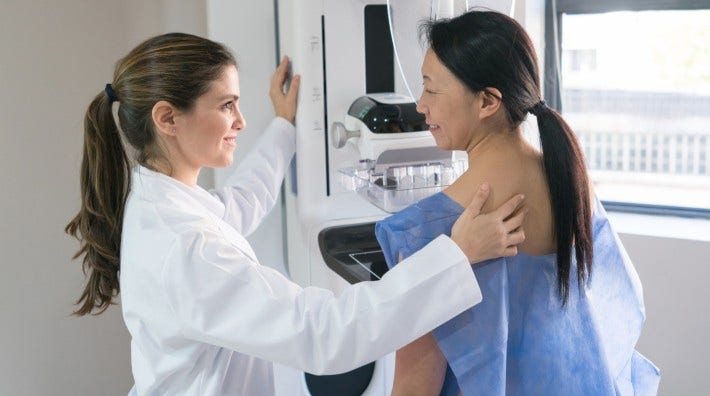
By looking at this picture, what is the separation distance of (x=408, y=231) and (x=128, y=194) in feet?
1.68

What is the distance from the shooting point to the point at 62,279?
2178 mm

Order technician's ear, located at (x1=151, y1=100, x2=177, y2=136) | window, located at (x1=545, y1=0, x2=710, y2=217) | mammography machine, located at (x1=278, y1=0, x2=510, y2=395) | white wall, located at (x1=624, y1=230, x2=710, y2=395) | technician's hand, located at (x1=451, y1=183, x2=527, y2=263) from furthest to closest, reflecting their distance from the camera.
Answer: window, located at (x1=545, y1=0, x2=710, y2=217), white wall, located at (x1=624, y1=230, x2=710, y2=395), mammography machine, located at (x1=278, y1=0, x2=510, y2=395), technician's ear, located at (x1=151, y1=100, x2=177, y2=136), technician's hand, located at (x1=451, y1=183, x2=527, y2=263)

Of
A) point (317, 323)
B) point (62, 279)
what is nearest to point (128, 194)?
point (317, 323)

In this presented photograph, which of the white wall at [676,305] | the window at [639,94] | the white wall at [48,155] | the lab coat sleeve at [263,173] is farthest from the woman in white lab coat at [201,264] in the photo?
the window at [639,94]

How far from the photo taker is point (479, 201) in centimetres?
118

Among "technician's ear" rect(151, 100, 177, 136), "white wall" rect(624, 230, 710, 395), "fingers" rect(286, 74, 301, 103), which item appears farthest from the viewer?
"white wall" rect(624, 230, 710, 395)

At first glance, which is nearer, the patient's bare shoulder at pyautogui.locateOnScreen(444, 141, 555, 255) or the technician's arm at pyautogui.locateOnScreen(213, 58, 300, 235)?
the patient's bare shoulder at pyautogui.locateOnScreen(444, 141, 555, 255)

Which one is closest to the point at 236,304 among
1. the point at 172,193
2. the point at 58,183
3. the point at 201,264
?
the point at 201,264

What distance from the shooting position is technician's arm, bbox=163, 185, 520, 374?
46.4 inches

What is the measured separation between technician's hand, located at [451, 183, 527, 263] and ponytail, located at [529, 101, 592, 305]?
0.06 meters

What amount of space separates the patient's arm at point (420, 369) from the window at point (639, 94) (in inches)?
62.0

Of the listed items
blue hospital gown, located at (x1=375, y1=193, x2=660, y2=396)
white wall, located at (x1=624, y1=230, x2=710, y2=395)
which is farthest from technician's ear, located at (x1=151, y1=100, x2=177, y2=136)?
white wall, located at (x1=624, y1=230, x2=710, y2=395)

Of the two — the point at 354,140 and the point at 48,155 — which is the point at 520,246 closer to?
the point at 354,140

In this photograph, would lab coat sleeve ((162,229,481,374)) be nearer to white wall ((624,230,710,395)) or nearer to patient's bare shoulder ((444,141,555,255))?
patient's bare shoulder ((444,141,555,255))
